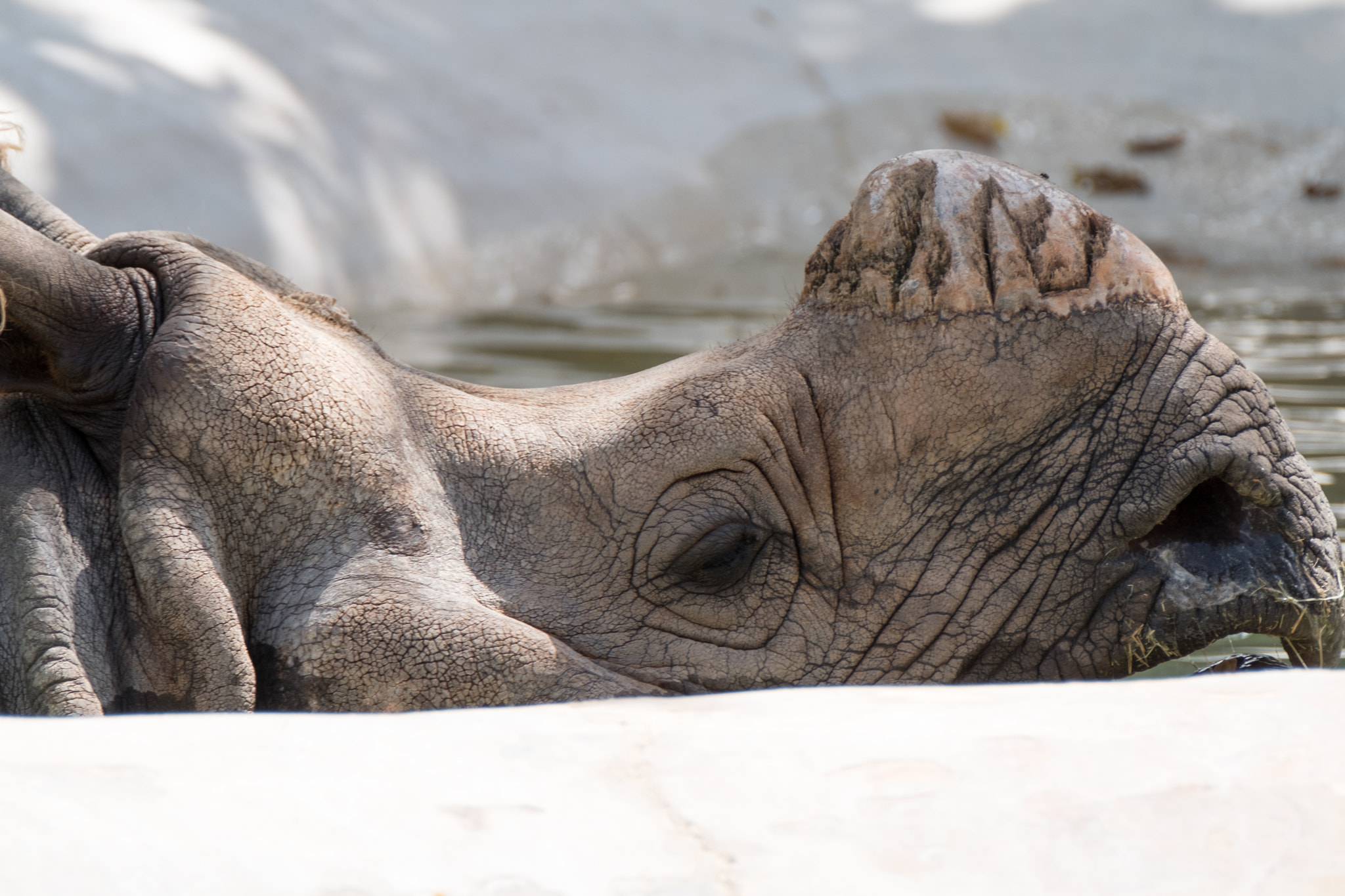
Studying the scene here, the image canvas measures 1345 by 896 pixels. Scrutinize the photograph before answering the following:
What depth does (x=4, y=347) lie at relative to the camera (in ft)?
9.36

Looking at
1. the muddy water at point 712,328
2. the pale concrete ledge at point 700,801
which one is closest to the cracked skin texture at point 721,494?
the pale concrete ledge at point 700,801

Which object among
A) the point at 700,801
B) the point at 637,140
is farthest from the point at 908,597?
the point at 637,140

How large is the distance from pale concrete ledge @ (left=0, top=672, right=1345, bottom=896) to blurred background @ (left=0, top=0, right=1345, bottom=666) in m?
5.22

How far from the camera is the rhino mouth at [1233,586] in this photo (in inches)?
107

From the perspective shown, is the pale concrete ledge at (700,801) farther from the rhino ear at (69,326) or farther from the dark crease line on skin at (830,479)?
the rhino ear at (69,326)

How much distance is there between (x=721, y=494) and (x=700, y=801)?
1297mm

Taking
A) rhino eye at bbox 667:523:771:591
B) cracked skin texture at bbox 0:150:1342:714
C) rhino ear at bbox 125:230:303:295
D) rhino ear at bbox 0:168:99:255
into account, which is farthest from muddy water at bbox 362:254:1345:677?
rhino ear at bbox 0:168:99:255

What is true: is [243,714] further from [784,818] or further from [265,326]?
[265,326]

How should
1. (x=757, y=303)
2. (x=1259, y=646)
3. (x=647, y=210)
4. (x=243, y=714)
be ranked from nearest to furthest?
(x=243, y=714), (x=1259, y=646), (x=757, y=303), (x=647, y=210)

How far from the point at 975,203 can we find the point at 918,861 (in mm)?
1610

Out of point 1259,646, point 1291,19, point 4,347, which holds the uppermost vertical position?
point 1291,19

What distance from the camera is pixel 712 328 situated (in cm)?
902

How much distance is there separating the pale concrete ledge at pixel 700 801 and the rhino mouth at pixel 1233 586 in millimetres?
775

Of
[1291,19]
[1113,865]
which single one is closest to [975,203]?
[1113,865]
